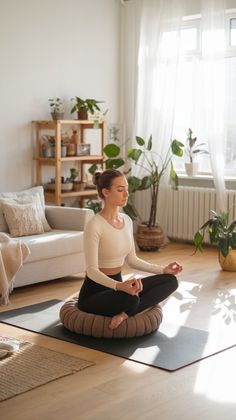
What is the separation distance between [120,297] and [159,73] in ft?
13.6

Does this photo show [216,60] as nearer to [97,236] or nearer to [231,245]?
[231,245]

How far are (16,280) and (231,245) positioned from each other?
205 centimetres

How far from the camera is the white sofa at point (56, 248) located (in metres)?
5.45

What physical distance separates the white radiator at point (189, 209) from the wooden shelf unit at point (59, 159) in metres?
0.93

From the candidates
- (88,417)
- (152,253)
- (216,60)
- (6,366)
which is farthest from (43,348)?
(216,60)

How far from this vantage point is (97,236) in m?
4.19

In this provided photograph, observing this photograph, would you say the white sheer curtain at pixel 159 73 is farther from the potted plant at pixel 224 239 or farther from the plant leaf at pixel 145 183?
the potted plant at pixel 224 239

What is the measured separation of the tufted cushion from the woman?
0.13 feet

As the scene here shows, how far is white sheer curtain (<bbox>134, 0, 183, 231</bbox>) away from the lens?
24.7ft

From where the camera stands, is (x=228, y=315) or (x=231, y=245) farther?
(x=231, y=245)

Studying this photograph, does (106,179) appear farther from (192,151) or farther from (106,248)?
(192,151)

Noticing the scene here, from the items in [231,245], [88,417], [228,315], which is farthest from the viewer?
[231,245]

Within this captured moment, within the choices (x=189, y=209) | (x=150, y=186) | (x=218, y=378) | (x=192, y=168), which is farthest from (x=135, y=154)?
(x=218, y=378)

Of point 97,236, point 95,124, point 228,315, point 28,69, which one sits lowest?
point 228,315
